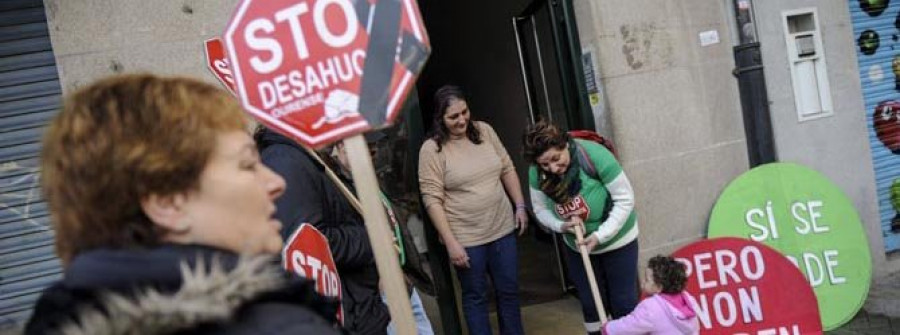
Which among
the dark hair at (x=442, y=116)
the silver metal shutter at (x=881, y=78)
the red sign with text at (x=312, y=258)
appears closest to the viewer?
the red sign with text at (x=312, y=258)

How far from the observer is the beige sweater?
3.72m

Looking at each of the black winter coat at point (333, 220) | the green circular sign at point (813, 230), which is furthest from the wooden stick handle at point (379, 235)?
the green circular sign at point (813, 230)

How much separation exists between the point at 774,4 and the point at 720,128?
38.9 inches

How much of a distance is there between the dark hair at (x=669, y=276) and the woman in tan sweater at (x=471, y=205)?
0.98 meters

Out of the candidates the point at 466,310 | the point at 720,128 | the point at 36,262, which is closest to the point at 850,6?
the point at 720,128

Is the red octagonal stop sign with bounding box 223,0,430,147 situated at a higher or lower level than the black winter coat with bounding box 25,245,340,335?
higher

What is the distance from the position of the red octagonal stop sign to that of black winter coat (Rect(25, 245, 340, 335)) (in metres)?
0.83

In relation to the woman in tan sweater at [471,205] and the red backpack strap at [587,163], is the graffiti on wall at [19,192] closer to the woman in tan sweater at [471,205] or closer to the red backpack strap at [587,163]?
the woman in tan sweater at [471,205]

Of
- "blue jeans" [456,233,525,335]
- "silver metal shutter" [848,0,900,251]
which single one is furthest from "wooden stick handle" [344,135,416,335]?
"silver metal shutter" [848,0,900,251]

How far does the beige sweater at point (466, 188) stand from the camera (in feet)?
12.2

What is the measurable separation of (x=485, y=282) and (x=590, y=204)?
839mm

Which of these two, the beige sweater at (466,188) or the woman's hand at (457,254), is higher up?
the beige sweater at (466,188)

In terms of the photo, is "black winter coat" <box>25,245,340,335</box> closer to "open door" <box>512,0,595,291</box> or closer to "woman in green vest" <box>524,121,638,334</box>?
"woman in green vest" <box>524,121,638,334</box>

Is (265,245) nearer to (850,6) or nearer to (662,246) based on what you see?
(662,246)
